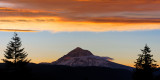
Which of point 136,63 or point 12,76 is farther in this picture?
point 136,63

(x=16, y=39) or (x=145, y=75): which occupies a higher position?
(x=16, y=39)

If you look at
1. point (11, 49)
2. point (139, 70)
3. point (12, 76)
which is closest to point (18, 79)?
point (12, 76)

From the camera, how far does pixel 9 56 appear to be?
191ft

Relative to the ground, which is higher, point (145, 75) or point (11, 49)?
point (11, 49)

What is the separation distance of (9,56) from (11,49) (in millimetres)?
1255

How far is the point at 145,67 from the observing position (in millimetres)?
60781

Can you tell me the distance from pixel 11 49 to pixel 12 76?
4.62m

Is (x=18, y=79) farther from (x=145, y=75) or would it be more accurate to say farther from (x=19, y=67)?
(x=145, y=75)

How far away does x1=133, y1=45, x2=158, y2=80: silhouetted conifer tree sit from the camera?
59.0 m

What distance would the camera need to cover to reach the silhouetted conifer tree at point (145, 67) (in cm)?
5905

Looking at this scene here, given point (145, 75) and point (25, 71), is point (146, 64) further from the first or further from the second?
point (25, 71)

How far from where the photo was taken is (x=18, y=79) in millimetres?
58188

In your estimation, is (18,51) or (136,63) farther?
(136,63)

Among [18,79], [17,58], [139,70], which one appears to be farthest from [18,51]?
[139,70]
